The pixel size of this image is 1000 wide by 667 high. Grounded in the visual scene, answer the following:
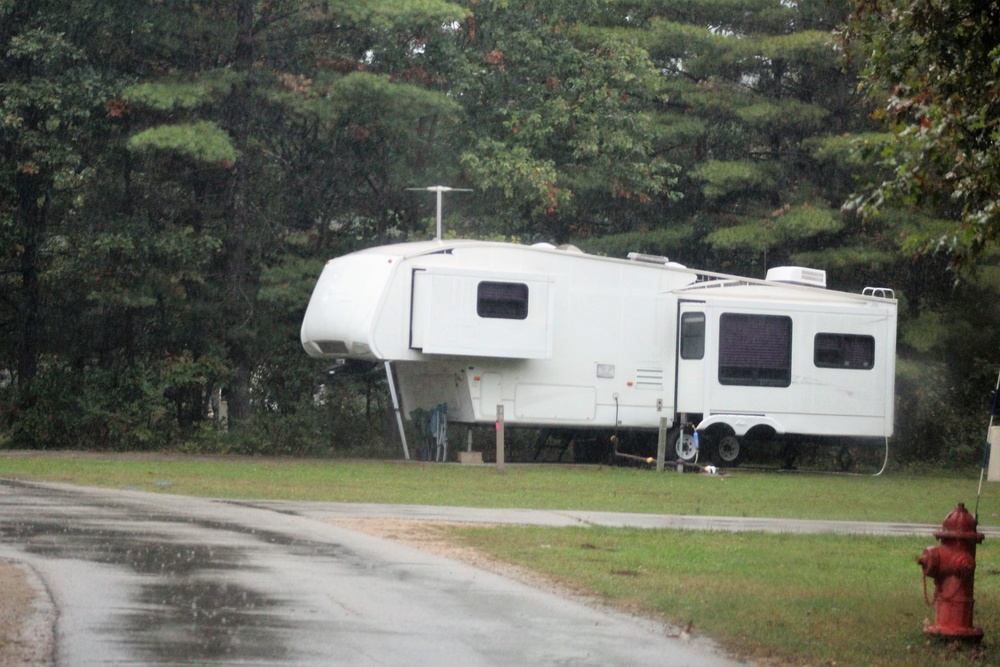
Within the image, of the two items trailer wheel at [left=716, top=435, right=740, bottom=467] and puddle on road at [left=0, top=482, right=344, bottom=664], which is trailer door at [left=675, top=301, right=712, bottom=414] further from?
puddle on road at [left=0, top=482, right=344, bottom=664]

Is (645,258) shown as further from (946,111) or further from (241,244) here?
(946,111)

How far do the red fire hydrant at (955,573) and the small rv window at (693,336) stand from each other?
15.8 meters

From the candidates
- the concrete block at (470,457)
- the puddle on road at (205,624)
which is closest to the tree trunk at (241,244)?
the concrete block at (470,457)

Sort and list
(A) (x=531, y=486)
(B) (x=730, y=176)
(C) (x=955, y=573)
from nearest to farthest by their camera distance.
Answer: (C) (x=955, y=573), (A) (x=531, y=486), (B) (x=730, y=176)

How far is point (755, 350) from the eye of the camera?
1007 inches

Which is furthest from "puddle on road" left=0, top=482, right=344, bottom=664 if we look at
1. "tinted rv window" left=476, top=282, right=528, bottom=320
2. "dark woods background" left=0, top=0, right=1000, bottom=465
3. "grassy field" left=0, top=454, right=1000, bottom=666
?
"dark woods background" left=0, top=0, right=1000, bottom=465

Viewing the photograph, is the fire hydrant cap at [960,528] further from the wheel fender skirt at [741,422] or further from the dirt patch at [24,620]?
the wheel fender skirt at [741,422]

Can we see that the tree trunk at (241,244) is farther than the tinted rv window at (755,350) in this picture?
Yes

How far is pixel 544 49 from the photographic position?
1132 inches

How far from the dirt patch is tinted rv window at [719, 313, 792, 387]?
16293 millimetres

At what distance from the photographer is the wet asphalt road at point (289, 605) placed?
27.9ft

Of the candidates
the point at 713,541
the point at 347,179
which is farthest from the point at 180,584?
the point at 347,179

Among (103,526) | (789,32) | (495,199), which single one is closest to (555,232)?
(495,199)

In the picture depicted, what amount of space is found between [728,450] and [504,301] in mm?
5191
